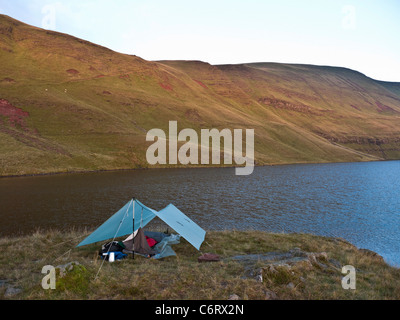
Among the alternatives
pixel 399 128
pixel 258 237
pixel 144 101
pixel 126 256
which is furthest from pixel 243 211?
pixel 399 128

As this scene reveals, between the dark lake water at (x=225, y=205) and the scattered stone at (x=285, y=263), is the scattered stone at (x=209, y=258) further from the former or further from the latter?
the dark lake water at (x=225, y=205)

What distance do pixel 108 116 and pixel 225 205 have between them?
254ft

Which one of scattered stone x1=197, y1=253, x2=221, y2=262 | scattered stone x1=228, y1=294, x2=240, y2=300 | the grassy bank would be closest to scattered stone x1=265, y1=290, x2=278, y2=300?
the grassy bank

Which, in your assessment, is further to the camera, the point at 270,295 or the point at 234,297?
the point at 270,295

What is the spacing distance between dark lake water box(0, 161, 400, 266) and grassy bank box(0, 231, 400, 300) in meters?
9.05

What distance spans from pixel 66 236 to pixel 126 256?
6.46 metres

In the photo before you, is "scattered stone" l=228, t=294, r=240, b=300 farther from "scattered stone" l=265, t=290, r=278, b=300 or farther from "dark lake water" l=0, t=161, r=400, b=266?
"dark lake water" l=0, t=161, r=400, b=266

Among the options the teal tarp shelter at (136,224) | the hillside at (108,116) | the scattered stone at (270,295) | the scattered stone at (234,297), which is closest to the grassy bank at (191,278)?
the scattered stone at (270,295)

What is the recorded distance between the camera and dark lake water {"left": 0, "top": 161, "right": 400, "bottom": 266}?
2491 centimetres

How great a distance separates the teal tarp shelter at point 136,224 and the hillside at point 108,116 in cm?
4906

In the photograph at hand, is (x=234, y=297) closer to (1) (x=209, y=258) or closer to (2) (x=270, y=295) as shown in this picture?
(2) (x=270, y=295)

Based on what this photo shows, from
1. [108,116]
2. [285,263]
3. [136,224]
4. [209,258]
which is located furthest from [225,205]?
[108,116]

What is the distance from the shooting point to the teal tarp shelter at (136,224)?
1554 centimetres

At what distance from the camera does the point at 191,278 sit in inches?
400
